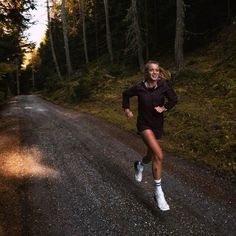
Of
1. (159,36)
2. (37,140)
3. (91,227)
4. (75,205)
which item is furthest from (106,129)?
(159,36)

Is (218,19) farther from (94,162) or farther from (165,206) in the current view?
(165,206)

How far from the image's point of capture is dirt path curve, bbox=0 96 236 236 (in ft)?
14.0

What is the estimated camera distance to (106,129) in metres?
11.3

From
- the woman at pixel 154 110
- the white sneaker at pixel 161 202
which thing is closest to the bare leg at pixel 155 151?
the woman at pixel 154 110

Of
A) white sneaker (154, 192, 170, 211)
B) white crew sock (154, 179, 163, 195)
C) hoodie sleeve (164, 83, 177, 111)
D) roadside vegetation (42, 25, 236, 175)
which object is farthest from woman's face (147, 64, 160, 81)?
roadside vegetation (42, 25, 236, 175)

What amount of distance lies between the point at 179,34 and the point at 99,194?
11777mm

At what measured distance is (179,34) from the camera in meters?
15.0

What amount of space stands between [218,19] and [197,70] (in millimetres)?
9076

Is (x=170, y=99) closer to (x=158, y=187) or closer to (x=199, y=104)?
(x=158, y=187)

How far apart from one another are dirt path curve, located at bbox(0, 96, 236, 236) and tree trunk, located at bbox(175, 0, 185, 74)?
7884mm

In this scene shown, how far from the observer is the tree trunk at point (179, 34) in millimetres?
14750

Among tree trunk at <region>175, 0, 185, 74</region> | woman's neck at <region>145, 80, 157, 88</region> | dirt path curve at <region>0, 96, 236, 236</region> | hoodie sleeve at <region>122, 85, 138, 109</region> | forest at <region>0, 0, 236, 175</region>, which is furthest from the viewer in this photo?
tree trunk at <region>175, 0, 185, 74</region>

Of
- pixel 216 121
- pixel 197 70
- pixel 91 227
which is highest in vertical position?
pixel 197 70

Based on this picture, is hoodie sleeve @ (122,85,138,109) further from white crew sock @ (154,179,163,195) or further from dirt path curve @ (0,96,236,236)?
dirt path curve @ (0,96,236,236)
